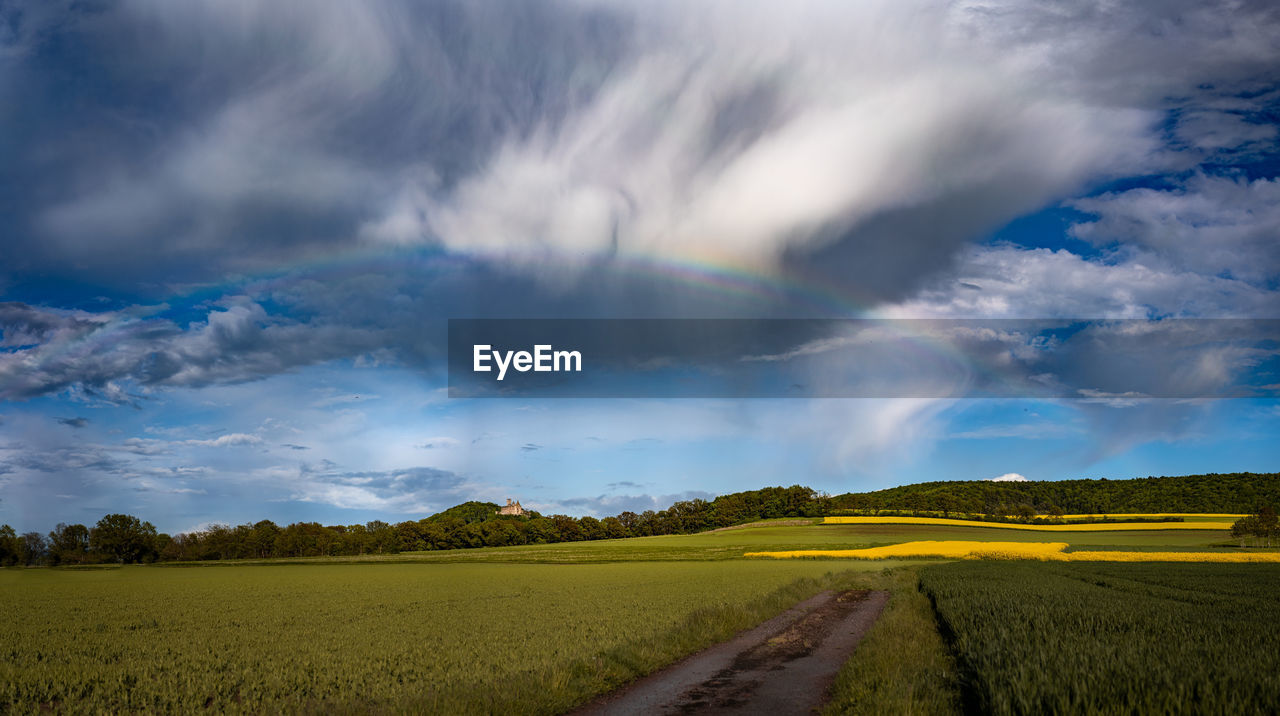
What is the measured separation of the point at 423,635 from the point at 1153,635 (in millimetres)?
21430

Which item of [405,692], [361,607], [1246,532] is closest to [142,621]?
[361,607]

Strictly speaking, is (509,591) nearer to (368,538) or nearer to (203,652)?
(203,652)

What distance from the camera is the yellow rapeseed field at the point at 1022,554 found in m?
63.2

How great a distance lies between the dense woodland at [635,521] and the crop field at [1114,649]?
130552 millimetres

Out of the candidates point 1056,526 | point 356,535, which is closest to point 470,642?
point 1056,526

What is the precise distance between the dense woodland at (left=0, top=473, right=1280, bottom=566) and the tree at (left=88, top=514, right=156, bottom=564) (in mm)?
220

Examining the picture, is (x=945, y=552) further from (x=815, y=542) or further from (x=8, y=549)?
(x=8, y=549)

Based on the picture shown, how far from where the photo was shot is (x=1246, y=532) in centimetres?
9750

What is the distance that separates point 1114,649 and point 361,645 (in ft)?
67.1

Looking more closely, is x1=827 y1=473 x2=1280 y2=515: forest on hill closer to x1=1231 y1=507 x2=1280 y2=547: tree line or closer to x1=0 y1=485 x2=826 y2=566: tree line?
x1=0 y1=485 x2=826 y2=566: tree line

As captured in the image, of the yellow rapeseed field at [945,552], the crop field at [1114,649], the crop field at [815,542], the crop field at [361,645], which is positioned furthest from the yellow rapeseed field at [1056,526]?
the crop field at [1114,649]

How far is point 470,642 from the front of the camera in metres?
21.6

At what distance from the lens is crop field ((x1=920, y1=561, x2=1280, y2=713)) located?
9648 millimetres

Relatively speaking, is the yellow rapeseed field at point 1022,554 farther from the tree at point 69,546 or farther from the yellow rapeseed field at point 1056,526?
the tree at point 69,546
